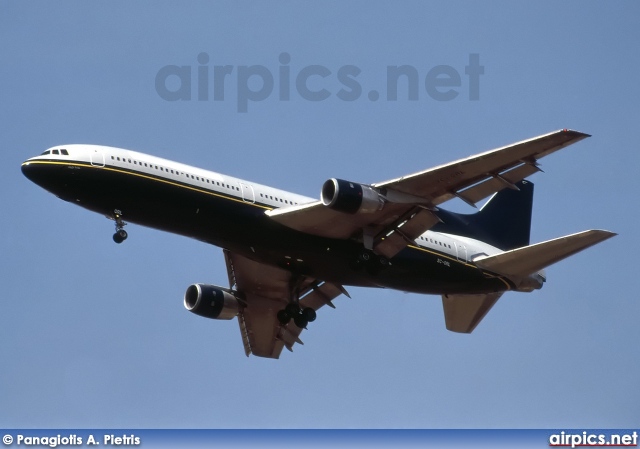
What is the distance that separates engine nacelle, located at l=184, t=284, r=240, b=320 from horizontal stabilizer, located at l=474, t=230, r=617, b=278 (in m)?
11.5

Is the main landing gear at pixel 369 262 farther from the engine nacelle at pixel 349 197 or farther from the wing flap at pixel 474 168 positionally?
the wing flap at pixel 474 168

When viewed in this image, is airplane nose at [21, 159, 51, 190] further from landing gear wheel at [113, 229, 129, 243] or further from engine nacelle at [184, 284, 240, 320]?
engine nacelle at [184, 284, 240, 320]

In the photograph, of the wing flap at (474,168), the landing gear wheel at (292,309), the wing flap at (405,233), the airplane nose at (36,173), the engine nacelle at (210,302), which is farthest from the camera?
the engine nacelle at (210,302)

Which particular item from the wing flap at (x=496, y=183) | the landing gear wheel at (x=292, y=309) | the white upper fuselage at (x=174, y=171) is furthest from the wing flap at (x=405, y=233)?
the landing gear wheel at (x=292, y=309)

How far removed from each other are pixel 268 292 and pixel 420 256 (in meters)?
8.38

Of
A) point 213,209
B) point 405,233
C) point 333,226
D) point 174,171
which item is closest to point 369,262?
point 405,233

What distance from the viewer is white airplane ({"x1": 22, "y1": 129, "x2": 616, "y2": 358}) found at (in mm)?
46562

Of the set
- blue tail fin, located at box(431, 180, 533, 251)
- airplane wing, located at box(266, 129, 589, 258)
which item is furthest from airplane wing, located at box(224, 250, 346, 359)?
blue tail fin, located at box(431, 180, 533, 251)

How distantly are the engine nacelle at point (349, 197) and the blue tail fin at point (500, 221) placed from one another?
669 centimetres

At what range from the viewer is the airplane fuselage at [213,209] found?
153 ft

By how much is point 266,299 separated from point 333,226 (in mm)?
8719

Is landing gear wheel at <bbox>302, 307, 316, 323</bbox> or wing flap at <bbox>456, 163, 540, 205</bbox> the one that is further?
landing gear wheel at <bbox>302, 307, 316, 323</bbox>

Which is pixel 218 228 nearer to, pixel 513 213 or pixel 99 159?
pixel 99 159

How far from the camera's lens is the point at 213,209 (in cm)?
4731
